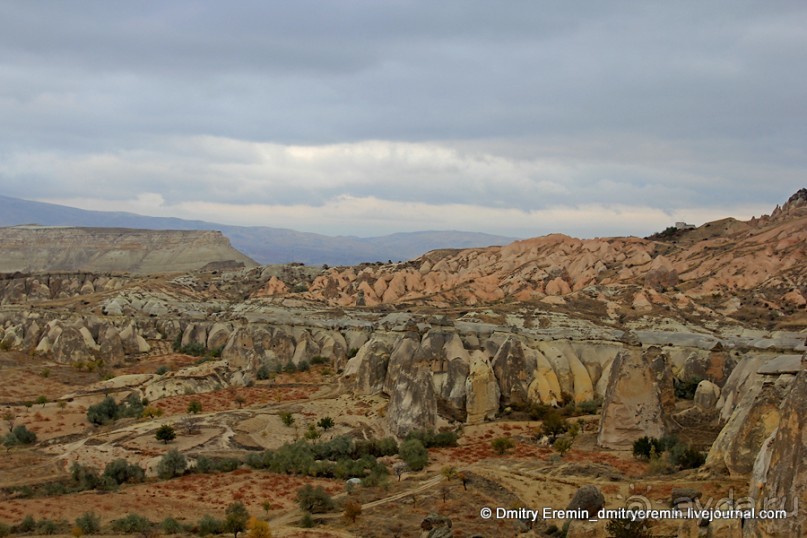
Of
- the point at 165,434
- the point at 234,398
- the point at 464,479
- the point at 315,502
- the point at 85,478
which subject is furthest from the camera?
the point at 234,398

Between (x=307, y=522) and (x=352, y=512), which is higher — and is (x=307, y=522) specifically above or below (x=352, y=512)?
below

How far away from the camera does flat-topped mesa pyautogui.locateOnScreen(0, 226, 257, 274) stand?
128m

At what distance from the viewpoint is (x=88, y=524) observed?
1733cm

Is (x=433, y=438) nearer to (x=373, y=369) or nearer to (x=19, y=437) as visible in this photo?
(x=373, y=369)

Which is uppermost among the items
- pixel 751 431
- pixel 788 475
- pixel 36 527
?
pixel 788 475

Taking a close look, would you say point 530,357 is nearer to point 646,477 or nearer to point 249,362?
point 646,477

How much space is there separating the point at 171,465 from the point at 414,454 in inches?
309

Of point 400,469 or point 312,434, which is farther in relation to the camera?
point 312,434

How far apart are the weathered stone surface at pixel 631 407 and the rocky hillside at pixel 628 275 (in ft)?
105

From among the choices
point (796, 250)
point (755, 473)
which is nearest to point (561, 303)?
point (796, 250)

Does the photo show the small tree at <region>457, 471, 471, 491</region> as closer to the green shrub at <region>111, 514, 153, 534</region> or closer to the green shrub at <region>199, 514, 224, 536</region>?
the green shrub at <region>199, 514, 224, 536</region>

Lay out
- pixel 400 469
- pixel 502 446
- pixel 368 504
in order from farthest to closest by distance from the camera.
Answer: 1. pixel 502 446
2. pixel 400 469
3. pixel 368 504

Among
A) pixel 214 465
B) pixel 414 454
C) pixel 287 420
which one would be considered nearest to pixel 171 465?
pixel 214 465

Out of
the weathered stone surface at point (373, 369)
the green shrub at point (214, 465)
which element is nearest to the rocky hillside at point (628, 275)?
the weathered stone surface at point (373, 369)
